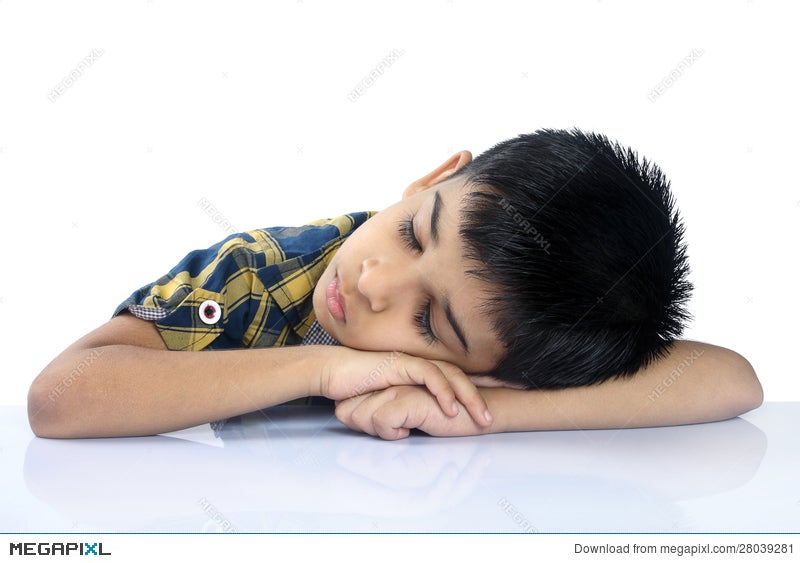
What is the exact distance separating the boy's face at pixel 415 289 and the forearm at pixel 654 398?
8 centimetres

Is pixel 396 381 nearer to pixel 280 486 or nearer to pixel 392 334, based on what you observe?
pixel 392 334

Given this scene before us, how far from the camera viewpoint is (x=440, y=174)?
1426 mm

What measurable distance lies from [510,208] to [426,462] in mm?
344

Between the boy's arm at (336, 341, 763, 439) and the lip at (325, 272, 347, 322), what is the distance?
13 cm

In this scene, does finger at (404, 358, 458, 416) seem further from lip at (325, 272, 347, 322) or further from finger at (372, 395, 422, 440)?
lip at (325, 272, 347, 322)

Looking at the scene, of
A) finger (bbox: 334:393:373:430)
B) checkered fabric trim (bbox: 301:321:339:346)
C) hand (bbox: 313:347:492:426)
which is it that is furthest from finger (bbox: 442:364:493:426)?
checkered fabric trim (bbox: 301:321:339:346)

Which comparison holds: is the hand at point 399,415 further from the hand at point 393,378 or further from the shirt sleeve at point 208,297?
the shirt sleeve at point 208,297

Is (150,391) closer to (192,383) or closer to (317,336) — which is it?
(192,383)

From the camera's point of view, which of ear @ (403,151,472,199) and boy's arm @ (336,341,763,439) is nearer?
boy's arm @ (336,341,763,439)

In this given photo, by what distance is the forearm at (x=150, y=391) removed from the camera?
117cm

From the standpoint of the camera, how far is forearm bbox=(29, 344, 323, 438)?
3.85 feet
